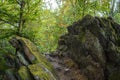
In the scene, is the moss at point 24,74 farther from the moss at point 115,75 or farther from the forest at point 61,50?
the moss at point 115,75

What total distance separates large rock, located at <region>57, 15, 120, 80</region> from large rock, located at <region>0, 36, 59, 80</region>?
8.03 feet

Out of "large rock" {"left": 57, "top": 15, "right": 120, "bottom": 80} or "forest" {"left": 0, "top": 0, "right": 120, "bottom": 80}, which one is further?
"large rock" {"left": 57, "top": 15, "right": 120, "bottom": 80}

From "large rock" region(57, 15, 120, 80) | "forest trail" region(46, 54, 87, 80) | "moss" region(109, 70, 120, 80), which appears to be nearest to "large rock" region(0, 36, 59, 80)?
"forest trail" region(46, 54, 87, 80)

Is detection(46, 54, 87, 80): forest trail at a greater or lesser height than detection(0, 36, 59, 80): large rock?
lesser

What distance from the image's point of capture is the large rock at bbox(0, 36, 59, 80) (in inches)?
423

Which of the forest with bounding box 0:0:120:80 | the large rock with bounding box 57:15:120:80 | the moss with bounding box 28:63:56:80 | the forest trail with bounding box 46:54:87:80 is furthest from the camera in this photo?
the forest trail with bounding box 46:54:87:80

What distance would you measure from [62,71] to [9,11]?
19.3ft

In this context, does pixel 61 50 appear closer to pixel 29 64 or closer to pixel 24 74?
pixel 29 64

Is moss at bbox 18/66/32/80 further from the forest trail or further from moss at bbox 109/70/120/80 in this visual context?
moss at bbox 109/70/120/80

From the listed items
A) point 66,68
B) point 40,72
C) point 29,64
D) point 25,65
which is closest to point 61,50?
point 66,68

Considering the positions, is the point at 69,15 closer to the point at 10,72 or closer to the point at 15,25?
the point at 15,25

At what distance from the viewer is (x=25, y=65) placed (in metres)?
11.8

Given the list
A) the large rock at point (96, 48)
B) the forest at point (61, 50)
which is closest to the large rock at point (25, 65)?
the forest at point (61, 50)

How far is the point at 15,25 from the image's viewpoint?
51.8ft
